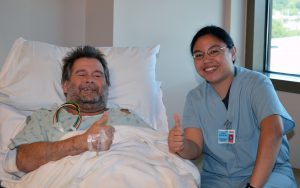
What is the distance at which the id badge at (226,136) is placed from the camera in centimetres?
188

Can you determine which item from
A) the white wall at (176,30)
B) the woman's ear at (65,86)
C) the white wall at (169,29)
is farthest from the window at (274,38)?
the woman's ear at (65,86)

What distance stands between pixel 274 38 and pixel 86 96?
172 cm

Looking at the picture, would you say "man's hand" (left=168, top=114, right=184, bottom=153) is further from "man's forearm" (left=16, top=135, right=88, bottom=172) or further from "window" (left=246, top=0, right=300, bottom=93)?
"window" (left=246, top=0, right=300, bottom=93)

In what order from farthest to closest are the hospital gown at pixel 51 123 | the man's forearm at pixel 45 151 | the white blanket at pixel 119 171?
the hospital gown at pixel 51 123 < the man's forearm at pixel 45 151 < the white blanket at pixel 119 171

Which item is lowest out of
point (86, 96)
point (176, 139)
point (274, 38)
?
point (176, 139)

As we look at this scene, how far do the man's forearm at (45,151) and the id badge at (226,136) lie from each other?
0.59m

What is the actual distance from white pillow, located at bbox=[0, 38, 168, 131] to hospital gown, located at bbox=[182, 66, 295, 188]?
46 centimetres

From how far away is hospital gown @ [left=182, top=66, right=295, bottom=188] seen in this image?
185 centimetres

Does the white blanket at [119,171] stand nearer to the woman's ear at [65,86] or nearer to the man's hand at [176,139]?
the man's hand at [176,139]

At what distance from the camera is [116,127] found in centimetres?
185

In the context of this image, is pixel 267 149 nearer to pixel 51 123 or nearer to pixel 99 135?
pixel 99 135

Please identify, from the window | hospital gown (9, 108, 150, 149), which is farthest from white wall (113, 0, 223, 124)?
hospital gown (9, 108, 150, 149)

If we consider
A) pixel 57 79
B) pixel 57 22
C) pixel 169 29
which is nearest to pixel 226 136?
pixel 57 79

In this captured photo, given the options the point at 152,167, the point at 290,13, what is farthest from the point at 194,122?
the point at 290,13
